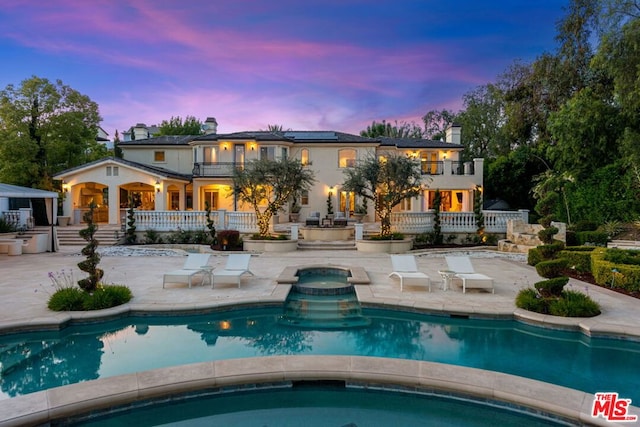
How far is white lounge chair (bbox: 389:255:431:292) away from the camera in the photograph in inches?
410

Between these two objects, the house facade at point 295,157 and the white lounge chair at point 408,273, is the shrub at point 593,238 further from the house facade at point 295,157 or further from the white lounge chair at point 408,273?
the house facade at point 295,157

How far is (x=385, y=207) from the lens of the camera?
1950 centimetres

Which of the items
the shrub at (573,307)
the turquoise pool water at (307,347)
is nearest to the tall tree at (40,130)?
the turquoise pool water at (307,347)

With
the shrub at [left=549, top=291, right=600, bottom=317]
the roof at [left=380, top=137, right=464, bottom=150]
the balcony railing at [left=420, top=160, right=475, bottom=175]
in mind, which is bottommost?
the shrub at [left=549, top=291, right=600, bottom=317]

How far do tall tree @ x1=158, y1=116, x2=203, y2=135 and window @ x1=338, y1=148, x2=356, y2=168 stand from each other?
31430 millimetres

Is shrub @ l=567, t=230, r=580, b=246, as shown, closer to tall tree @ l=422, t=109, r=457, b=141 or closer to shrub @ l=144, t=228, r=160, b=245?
shrub @ l=144, t=228, r=160, b=245

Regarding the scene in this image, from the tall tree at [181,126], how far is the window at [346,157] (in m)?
31.4

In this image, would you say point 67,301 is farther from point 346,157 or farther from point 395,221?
point 346,157

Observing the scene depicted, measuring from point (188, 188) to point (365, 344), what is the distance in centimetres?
2604

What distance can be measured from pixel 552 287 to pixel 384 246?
10.3 m

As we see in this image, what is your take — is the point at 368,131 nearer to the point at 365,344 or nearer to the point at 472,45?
the point at 472,45

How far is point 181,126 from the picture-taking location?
52.4 meters

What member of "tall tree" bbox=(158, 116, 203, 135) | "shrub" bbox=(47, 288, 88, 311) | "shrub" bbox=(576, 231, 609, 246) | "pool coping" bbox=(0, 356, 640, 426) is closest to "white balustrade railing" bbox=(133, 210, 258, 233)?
"shrub" bbox=(47, 288, 88, 311)

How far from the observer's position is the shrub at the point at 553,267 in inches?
334
